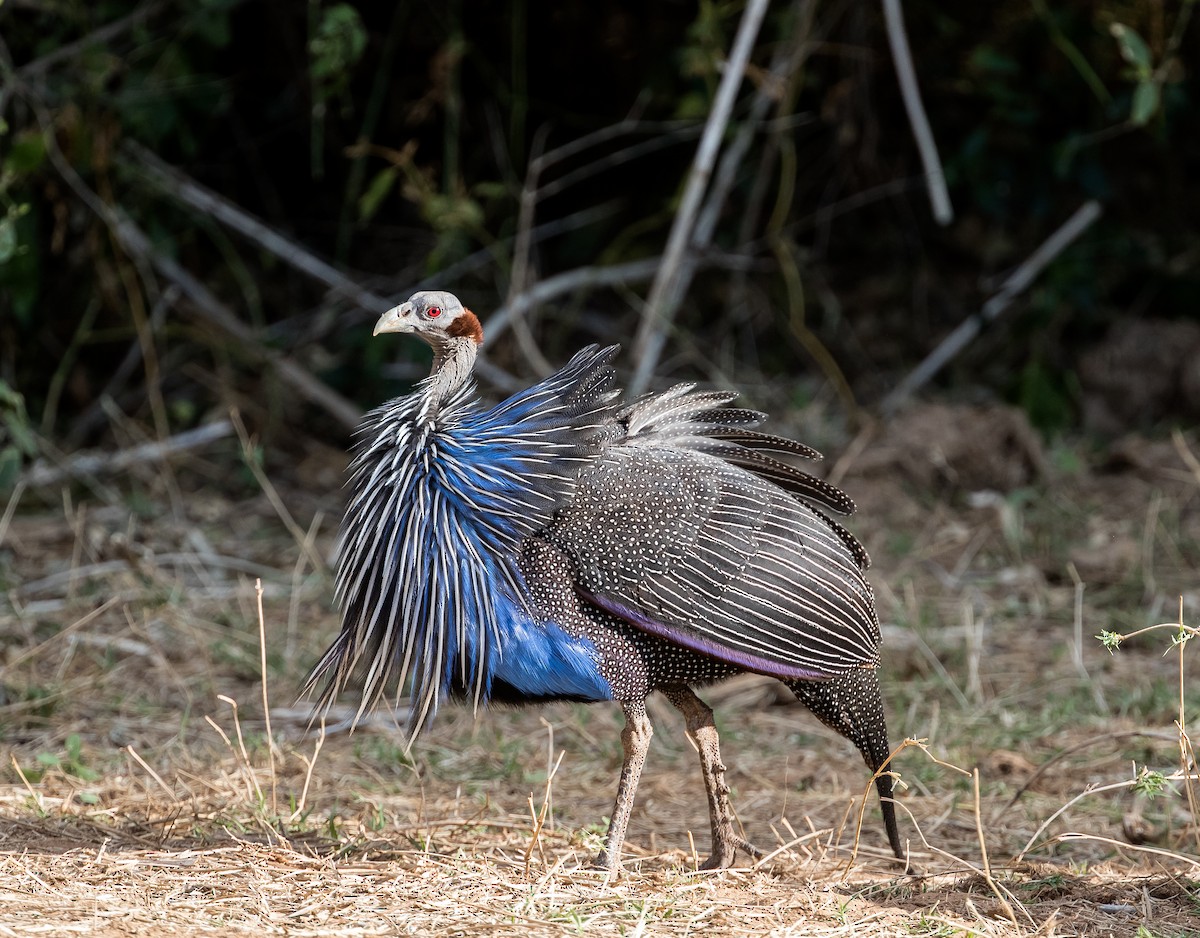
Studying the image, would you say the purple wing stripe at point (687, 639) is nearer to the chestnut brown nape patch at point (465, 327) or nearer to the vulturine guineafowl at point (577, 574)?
the vulturine guineafowl at point (577, 574)

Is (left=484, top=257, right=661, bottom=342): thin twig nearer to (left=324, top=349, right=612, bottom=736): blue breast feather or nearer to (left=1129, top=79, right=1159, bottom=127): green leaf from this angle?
(left=1129, top=79, right=1159, bottom=127): green leaf

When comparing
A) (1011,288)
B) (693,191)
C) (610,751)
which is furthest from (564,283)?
(610,751)

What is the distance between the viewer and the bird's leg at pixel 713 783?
10.6ft

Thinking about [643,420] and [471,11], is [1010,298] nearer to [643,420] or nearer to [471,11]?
[471,11]

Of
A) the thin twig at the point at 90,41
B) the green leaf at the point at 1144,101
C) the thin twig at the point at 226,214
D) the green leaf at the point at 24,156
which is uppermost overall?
the thin twig at the point at 90,41

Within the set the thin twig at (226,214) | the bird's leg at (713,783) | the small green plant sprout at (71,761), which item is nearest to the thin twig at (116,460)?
the thin twig at (226,214)

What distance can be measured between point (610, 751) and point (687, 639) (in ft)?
3.86

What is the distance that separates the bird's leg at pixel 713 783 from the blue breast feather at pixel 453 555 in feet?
1.12

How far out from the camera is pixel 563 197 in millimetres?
7551

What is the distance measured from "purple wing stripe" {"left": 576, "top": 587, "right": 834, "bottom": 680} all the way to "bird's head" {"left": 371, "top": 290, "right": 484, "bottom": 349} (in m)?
0.70

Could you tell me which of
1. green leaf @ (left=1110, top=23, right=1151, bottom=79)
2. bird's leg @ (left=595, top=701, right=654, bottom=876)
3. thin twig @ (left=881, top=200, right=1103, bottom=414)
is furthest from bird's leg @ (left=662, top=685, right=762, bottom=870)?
thin twig @ (left=881, top=200, right=1103, bottom=414)

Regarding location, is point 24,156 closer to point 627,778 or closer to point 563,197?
point 627,778

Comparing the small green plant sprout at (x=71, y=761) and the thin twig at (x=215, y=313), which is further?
the thin twig at (x=215, y=313)

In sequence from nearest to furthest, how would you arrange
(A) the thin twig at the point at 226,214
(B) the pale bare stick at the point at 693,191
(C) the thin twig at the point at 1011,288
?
(B) the pale bare stick at the point at 693,191, (A) the thin twig at the point at 226,214, (C) the thin twig at the point at 1011,288
